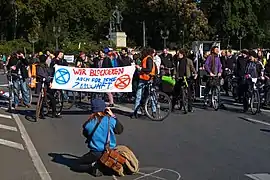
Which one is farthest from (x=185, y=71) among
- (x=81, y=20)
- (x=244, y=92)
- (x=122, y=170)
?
(x=81, y=20)

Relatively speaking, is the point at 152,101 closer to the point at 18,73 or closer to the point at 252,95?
the point at 252,95

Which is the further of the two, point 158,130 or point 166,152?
point 158,130

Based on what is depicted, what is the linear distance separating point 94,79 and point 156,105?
6.48ft

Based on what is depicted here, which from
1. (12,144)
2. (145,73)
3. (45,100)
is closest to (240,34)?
(145,73)

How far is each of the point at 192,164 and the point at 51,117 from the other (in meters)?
6.99

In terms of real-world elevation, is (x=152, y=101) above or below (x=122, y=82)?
below

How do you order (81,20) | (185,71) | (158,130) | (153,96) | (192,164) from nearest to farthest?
(192,164)
(158,130)
(153,96)
(185,71)
(81,20)

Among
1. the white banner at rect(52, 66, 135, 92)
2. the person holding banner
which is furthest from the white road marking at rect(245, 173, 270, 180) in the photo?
the person holding banner

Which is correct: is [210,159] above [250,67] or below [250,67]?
below

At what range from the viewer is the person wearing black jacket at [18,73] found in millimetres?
17797

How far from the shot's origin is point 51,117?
1540cm

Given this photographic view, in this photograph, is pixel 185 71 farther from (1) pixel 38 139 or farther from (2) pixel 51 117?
(1) pixel 38 139

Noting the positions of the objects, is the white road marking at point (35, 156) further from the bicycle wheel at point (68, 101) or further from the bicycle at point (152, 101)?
the bicycle wheel at point (68, 101)

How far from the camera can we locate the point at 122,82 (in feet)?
49.8
